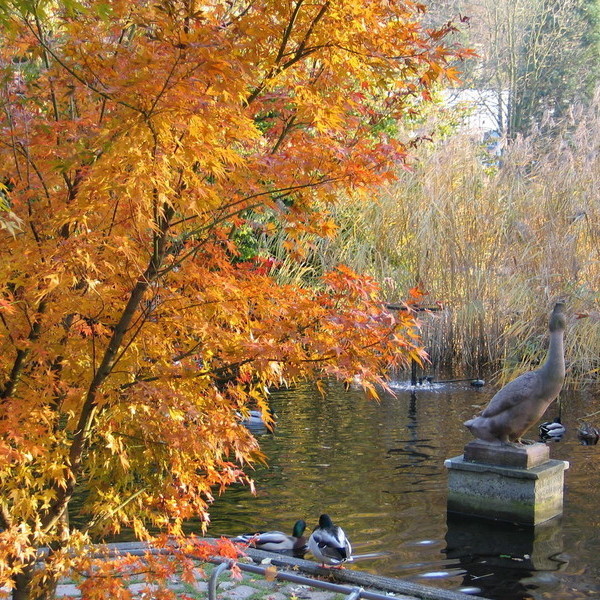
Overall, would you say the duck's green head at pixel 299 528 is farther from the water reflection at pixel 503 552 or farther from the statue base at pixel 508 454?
the statue base at pixel 508 454

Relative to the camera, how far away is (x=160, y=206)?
2.87 m

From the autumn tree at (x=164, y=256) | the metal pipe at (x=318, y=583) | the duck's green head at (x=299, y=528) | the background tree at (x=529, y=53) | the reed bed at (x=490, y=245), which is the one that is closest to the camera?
the autumn tree at (x=164, y=256)

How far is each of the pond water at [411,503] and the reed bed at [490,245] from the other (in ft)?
4.70

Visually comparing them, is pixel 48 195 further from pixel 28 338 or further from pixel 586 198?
pixel 586 198

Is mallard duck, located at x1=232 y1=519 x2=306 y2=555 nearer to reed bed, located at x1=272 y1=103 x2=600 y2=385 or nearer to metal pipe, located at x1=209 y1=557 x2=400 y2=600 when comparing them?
metal pipe, located at x1=209 y1=557 x2=400 y2=600

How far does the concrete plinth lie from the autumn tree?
2988 mm

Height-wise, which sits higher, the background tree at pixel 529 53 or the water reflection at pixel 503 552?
the background tree at pixel 529 53

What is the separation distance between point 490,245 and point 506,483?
21.2ft

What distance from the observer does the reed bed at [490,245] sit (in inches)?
440

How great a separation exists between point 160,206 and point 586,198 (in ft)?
30.0

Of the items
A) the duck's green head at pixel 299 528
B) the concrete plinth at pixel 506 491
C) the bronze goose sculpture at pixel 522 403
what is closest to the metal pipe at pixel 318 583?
the duck's green head at pixel 299 528

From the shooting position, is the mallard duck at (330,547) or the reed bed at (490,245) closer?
the mallard duck at (330,547)

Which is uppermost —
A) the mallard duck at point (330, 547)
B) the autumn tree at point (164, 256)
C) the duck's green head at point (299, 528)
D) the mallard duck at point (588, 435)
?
the autumn tree at point (164, 256)

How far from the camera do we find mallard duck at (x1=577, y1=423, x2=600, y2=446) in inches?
356
